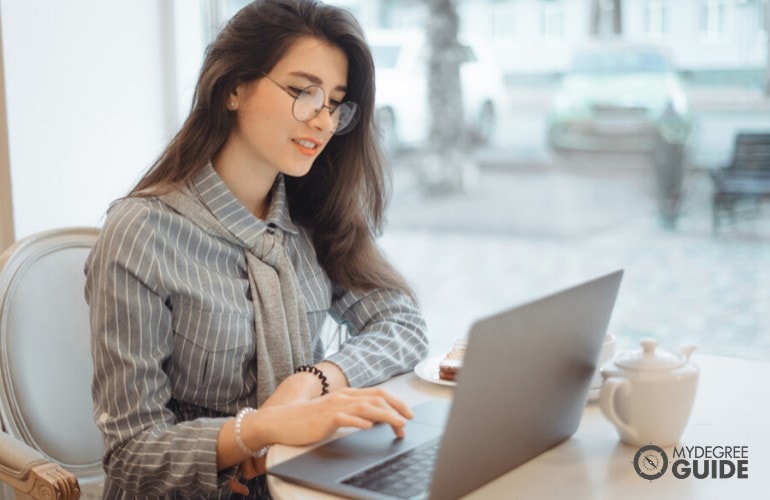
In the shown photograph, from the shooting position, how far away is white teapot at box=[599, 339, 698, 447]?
3.98 ft

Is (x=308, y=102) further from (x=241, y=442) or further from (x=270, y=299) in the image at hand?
(x=241, y=442)

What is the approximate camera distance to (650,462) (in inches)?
47.6

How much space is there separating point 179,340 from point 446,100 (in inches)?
54.0

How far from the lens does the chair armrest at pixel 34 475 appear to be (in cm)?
145

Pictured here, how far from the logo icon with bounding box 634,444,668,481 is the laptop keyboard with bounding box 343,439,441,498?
0.25 metres

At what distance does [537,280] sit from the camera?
2.77m

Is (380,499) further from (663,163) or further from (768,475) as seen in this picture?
(663,163)

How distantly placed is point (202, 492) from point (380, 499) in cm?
44

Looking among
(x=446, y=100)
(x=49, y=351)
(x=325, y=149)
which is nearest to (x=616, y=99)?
(x=446, y=100)

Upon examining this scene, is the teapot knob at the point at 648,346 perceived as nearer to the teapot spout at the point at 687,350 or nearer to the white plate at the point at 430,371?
the teapot spout at the point at 687,350

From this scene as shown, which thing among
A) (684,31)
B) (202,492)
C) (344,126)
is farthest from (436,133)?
(202,492)

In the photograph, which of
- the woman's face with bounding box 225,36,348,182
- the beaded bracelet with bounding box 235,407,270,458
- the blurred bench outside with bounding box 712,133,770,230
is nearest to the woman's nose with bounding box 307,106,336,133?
the woman's face with bounding box 225,36,348,182

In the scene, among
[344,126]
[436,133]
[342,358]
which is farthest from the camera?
[436,133]

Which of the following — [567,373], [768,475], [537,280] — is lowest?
[537,280]
